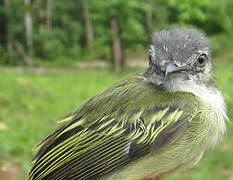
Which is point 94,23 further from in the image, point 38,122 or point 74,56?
point 38,122

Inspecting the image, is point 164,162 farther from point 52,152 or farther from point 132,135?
point 52,152

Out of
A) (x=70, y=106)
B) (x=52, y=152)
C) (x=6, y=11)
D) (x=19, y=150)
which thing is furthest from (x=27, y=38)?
(x=52, y=152)

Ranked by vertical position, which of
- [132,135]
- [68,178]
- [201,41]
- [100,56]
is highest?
[201,41]

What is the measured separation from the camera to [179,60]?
2439 mm

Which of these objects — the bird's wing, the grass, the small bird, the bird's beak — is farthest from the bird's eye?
the grass

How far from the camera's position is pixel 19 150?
6.34 meters

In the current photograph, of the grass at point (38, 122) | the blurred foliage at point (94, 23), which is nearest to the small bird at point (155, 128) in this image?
the grass at point (38, 122)

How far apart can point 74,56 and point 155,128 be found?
28244 millimetres

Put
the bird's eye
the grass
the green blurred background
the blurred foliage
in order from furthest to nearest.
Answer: the blurred foliage → the green blurred background → the grass → the bird's eye

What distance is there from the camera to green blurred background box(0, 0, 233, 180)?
21.1ft

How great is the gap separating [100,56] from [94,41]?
7.15ft

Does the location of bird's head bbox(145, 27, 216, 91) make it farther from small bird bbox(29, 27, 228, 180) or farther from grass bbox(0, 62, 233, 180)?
grass bbox(0, 62, 233, 180)

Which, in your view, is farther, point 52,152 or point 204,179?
point 204,179

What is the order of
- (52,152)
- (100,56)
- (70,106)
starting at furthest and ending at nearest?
1. (100,56)
2. (70,106)
3. (52,152)
